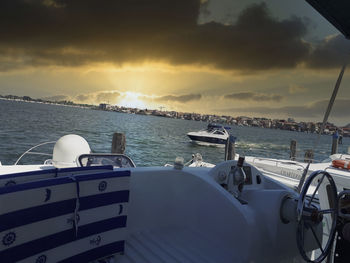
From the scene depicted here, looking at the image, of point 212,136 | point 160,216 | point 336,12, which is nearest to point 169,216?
point 160,216

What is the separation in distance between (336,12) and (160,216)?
2.87 metres

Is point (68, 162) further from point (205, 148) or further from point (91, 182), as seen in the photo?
point (205, 148)

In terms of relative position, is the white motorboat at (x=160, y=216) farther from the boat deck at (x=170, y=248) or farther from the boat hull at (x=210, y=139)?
the boat hull at (x=210, y=139)

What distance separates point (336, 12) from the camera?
304cm

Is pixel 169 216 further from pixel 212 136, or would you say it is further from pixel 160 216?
pixel 212 136

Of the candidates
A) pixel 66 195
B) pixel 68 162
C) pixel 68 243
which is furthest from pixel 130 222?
pixel 68 162

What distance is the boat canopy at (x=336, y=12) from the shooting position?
2.88m

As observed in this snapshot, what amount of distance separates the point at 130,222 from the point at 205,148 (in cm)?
2253

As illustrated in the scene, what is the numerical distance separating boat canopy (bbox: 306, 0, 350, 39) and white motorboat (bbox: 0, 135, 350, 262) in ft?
5.82

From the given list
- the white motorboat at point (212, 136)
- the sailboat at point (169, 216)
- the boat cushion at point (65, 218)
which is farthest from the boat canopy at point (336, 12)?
the white motorboat at point (212, 136)

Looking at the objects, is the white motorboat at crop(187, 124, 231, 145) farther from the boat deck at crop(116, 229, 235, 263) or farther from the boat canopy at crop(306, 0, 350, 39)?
the boat deck at crop(116, 229, 235, 263)

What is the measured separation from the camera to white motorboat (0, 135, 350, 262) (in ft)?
5.82

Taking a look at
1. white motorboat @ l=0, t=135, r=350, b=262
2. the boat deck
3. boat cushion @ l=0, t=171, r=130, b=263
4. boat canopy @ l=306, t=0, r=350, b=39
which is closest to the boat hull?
boat canopy @ l=306, t=0, r=350, b=39

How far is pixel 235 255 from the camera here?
2.39 m
